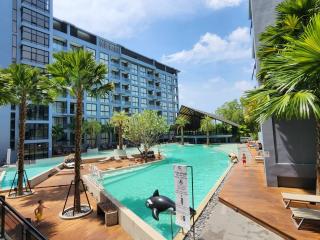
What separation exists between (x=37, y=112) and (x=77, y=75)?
3063 centimetres

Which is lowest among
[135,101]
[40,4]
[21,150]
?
[21,150]

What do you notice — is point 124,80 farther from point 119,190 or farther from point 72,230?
point 72,230

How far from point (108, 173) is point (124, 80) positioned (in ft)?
149

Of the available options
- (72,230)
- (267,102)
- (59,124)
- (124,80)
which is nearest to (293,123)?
(267,102)

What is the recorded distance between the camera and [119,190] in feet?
58.7

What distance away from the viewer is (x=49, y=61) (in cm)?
3981

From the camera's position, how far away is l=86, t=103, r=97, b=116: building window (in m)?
53.7

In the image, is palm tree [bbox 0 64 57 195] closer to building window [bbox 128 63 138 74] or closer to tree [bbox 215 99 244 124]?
building window [bbox 128 63 138 74]

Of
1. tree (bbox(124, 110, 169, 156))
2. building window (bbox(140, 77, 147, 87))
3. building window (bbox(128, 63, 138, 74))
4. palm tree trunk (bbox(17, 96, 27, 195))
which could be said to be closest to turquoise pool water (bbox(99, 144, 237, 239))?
tree (bbox(124, 110, 169, 156))

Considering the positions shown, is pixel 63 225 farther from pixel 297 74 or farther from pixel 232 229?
pixel 297 74

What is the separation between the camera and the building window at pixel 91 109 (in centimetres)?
5372

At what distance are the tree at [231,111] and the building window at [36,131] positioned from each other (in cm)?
6139

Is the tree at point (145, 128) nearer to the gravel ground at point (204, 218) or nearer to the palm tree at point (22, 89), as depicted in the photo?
the palm tree at point (22, 89)

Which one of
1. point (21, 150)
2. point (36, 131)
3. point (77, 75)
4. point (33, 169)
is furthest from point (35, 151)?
point (77, 75)
